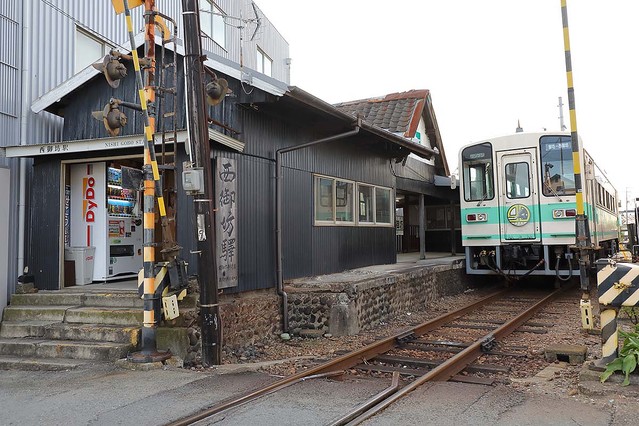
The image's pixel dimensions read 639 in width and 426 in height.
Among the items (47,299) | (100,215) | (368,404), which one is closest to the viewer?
(368,404)

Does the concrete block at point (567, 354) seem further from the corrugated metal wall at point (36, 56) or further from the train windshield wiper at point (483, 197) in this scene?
the corrugated metal wall at point (36, 56)

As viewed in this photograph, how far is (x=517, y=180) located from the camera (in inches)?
480

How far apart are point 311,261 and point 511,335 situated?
3.76 m

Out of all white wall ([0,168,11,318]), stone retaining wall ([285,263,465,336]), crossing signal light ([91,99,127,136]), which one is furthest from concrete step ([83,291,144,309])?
stone retaining wall ([285,263,465,336])

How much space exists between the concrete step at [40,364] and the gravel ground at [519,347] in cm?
185

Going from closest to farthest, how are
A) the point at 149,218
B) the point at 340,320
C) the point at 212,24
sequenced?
the point at 149,218
the point at 340,320
the point at 212,24

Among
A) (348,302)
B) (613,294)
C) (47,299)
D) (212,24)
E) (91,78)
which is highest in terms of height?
(212,24)

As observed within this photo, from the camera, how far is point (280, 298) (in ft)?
29.6

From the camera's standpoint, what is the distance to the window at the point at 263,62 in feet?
58.5

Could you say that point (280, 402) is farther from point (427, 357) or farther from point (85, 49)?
point (85, 49)

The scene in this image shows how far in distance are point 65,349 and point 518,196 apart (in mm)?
9530

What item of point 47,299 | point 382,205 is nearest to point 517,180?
point 382,205

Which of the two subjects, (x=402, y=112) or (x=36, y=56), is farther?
(x=402, y=112)

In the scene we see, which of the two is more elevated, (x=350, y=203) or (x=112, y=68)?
(x=112, y=68)
